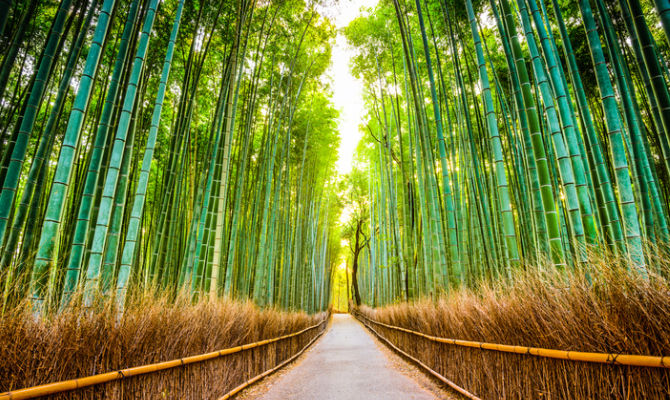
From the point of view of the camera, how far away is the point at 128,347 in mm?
1419

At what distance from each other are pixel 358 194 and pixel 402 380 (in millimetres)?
9869

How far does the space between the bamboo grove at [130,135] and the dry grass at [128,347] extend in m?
0.15

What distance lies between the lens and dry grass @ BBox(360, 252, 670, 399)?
1.02m

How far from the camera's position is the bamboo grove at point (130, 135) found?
5.40 feet

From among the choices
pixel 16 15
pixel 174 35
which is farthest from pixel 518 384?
pixel 16 15

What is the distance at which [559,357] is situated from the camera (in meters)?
1.31

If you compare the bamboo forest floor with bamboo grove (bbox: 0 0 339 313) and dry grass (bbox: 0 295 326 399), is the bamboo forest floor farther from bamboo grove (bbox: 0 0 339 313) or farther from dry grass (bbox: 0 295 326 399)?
bamboo grove (bbox: 0 0 339 313)

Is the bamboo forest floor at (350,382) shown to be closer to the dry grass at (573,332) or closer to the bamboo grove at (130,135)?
the dry grass at (573,332)

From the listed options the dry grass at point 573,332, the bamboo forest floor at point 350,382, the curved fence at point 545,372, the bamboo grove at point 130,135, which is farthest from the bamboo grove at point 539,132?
the bamboo grove at point 130,135

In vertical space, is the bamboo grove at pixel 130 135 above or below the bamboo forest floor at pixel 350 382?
above

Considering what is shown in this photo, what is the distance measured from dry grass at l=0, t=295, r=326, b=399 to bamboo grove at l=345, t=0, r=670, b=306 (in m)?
2.08

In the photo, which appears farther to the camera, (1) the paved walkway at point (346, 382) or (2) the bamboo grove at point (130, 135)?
(1) the paved walkway at point (346, 382)

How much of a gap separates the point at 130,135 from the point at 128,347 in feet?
5.12

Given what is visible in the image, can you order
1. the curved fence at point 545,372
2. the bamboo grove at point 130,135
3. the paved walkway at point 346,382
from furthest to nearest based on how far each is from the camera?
the paved walkway at point 346,382, the bamboo grove at point 130,135, the curved fence at point 545,372
